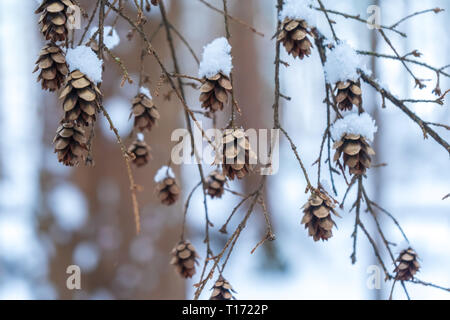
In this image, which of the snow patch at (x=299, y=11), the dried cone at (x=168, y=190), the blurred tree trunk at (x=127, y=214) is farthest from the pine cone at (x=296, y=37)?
the blurred tree trunk at (x=127, y=214)

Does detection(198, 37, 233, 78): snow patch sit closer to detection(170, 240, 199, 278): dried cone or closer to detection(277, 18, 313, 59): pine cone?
detection(277, 18, 313, 59): pine cone

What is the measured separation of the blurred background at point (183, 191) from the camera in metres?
1.76

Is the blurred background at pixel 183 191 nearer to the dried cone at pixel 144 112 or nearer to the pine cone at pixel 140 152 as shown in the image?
the pine cone at pixel 140 152

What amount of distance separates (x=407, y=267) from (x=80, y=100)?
0.53m

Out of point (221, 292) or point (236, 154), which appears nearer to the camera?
point (236, 154)

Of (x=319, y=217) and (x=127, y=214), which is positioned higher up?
(x=127, y=214)

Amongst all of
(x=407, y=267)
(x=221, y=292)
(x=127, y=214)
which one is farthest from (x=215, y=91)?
(x=127, y=214)

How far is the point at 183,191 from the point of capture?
8.84ft

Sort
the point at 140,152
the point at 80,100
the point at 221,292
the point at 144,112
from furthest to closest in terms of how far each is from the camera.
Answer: the point at 140,152 < the point at 144,112 < the point at 221,292 < the point at 80,100

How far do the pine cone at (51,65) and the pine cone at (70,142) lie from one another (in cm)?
5

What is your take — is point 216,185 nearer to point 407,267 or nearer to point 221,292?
point 221,292

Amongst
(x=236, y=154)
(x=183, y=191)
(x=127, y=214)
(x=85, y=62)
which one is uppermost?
(x=183, y=191)
